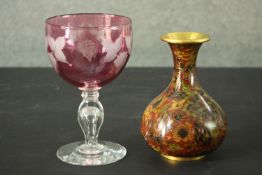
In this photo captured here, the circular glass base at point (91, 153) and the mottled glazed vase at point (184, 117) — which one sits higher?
the mottled glazed vase at point (184, 117)

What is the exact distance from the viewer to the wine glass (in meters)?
1.03

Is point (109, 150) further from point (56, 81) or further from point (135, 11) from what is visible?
point (135, 11)

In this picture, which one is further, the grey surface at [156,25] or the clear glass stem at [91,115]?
the grey surface at [156,25]

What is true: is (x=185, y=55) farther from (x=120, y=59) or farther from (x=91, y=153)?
(x=91, y=153)

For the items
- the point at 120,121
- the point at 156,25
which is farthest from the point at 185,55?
the point at 156,25

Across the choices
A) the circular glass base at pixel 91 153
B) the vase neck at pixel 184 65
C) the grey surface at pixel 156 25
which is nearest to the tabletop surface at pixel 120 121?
→ the circular glass base at pixel 91 153

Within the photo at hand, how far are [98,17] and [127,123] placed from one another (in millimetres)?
222

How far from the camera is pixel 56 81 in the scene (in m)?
1.55

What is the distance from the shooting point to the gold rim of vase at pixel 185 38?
105 centimetres

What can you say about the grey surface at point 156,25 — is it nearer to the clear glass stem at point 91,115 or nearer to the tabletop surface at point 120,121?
the tabletop surface at point 120,121

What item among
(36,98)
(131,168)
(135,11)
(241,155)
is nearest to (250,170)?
(241,155)

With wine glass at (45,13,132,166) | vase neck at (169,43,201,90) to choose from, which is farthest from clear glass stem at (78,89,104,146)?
vase neck at (169,43,201,90)

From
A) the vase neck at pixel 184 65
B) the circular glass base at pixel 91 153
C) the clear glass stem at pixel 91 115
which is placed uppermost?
the vase neck at pixel 184 65

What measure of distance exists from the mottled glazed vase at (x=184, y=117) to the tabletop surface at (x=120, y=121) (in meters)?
0.03
